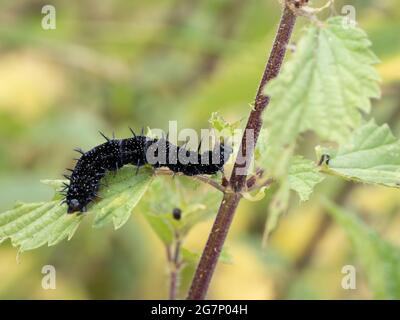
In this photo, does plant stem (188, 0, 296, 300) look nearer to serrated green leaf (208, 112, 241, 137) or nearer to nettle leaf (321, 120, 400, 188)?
serrated green leaf (208, 112, 241, 137)

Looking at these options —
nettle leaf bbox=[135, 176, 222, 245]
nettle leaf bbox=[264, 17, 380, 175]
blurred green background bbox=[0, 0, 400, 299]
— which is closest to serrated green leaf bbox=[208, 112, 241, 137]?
nettle leaf bbox=[135, 176, 222, 245]

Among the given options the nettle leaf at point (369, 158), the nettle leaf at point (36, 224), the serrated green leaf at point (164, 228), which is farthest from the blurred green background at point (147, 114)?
the nettle leaf at point (36, 224)

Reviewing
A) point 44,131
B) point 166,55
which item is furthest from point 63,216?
point 166,55

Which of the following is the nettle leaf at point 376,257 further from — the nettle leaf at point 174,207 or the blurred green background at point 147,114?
the blurred green background at point 147,114

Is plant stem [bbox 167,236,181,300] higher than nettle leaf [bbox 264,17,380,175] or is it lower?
lower

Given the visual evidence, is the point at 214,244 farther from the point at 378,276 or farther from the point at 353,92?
the point at 378,276
